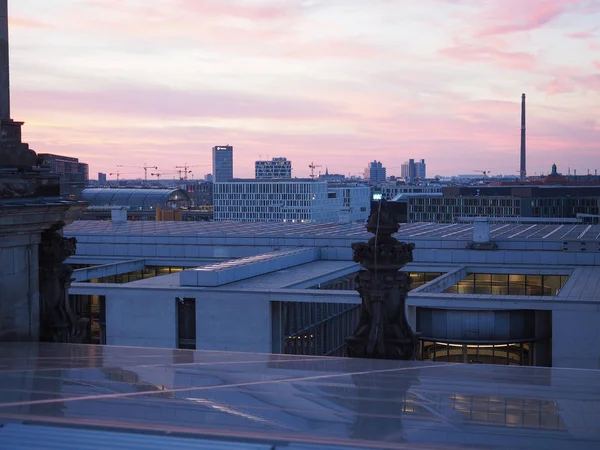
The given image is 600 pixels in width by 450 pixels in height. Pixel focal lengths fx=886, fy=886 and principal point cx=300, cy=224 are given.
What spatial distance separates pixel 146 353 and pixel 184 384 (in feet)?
11.6

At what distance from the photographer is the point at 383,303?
13.1m

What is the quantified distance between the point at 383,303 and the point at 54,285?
17.1 feet

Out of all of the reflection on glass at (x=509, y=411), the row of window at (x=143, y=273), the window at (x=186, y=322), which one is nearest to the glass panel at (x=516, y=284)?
the window at (x=186, y=322)

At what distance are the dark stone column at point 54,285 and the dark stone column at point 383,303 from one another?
4589mm

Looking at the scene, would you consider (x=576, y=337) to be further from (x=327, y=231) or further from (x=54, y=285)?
(x=327, y=231)

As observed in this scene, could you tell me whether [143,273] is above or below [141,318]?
above

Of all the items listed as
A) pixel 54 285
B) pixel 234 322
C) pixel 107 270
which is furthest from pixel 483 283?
pixel 54 285

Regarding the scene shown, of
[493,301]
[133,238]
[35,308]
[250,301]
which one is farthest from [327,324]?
[35,308]

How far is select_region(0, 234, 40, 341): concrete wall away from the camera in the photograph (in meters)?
13.2

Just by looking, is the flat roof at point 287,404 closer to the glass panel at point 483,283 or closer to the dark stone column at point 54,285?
the dark stone column at point 54,285

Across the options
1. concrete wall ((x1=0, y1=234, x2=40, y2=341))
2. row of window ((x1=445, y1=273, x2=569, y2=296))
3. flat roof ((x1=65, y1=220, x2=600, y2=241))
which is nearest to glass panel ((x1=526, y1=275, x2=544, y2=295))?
row of window ((x1=445, y1=273, x2=569, y2=296))

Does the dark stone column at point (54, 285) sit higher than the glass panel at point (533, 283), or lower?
higher

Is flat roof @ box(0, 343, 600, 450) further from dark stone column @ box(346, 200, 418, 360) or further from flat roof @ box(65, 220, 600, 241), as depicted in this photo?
flat roof @ box(65, 220, 600, 241)

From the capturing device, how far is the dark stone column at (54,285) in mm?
13758
